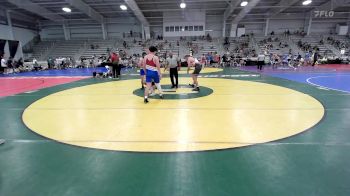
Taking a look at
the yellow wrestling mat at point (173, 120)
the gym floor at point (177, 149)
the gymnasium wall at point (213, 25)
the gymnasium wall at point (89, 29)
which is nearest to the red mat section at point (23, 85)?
the yellow wrestling mat at point (173, 120)

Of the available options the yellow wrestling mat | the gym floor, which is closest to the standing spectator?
the yellow wrestling mat

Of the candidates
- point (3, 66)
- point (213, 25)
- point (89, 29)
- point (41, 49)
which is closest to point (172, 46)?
point (213, 25)

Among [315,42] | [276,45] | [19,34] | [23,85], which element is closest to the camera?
[23,85]

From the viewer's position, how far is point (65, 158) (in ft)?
11.0

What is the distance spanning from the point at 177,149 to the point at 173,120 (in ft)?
4.86

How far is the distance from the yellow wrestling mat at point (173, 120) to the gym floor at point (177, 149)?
19 mm

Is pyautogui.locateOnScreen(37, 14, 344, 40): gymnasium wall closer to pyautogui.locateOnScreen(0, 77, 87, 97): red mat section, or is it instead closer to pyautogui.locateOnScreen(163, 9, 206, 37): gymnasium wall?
pyautogui.locateOnScreen(163, 9, 206, 37): gymnasium wall

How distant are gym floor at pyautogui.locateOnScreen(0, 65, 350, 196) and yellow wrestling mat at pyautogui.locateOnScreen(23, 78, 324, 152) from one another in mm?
19

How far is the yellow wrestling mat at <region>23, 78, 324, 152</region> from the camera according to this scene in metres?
3.89

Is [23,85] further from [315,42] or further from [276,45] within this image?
[315,42]

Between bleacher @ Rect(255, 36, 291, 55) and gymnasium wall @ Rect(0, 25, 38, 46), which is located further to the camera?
bleacher @ Rect(255, 36, 291, 55)

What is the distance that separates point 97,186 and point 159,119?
2.59 metres

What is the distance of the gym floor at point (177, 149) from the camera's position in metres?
2.63

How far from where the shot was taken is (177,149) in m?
3.58
